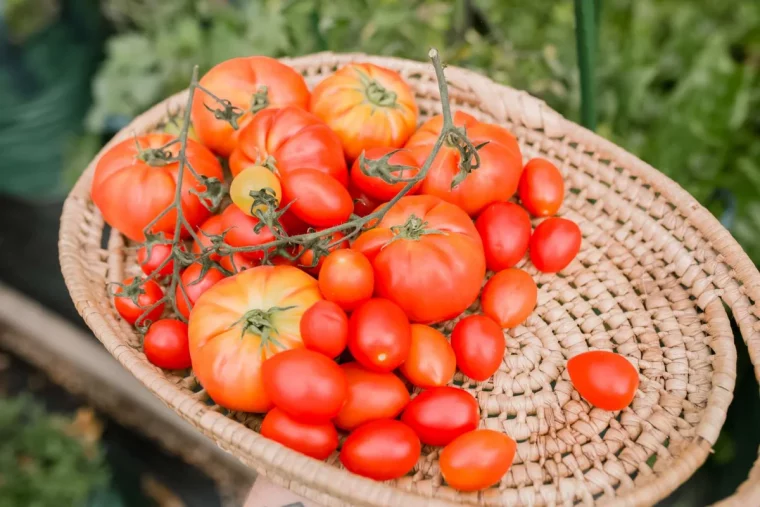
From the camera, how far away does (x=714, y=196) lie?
1.85m

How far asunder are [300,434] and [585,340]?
599 mm

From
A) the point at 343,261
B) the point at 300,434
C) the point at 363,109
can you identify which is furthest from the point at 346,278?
the point at 363,109

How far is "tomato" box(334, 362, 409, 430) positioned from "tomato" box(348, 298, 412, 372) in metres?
0.02

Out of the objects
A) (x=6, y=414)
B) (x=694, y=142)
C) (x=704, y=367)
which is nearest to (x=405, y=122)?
(x=704, y=367)

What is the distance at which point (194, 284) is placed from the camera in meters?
1.22

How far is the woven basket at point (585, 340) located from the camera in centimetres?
103

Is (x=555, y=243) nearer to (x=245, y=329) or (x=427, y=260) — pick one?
(x=427, y=260)

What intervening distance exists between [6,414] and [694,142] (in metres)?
2.27

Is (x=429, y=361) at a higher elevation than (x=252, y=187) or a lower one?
lower

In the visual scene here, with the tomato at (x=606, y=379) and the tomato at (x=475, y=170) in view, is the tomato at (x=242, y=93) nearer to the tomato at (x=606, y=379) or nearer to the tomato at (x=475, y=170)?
the tomato at (x=475, y=170)

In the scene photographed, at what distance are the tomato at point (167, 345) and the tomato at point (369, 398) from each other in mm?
314

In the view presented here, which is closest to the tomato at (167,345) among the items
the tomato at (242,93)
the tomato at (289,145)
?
the tomato at (289,145)

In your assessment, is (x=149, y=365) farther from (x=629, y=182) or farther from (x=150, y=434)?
(x=150, y=434)

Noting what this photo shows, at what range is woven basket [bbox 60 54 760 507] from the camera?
1.03 metres
